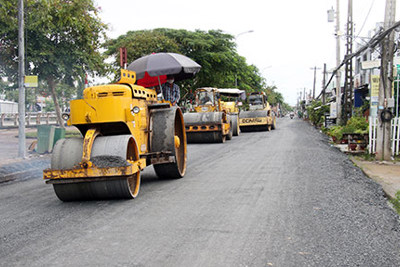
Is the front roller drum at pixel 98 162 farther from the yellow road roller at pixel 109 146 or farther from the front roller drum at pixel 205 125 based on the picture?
the front roller drum at pixel 205 125

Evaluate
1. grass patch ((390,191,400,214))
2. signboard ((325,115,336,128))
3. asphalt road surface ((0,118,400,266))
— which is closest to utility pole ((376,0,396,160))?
asphalt road surface ((0,118,400,266))

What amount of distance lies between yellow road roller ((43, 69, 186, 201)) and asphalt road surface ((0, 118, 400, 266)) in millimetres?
292

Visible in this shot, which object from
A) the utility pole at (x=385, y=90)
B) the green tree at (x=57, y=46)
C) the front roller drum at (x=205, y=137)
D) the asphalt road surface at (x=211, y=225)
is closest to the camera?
the asphalt road surface at (x=211, y=225)

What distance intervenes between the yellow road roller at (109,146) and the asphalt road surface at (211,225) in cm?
29

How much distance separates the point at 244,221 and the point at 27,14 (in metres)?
14.3

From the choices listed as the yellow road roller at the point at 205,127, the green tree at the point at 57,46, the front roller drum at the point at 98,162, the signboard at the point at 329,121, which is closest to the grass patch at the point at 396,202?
the front roller drum at the point at 98,162

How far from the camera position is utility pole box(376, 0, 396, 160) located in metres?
11.5

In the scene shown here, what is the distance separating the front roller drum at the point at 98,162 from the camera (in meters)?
5.89

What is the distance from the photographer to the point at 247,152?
13406 millimetres

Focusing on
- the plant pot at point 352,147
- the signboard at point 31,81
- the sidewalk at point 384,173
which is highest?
the signboard at point 31,81

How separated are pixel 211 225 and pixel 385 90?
872 centimetres

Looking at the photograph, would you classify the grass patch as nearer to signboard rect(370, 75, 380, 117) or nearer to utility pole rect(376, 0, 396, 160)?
utility pole rect(376, 0, 396, 160)

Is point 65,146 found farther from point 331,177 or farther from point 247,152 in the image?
point 247,152

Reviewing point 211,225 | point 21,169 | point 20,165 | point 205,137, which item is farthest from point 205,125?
point 211,225
